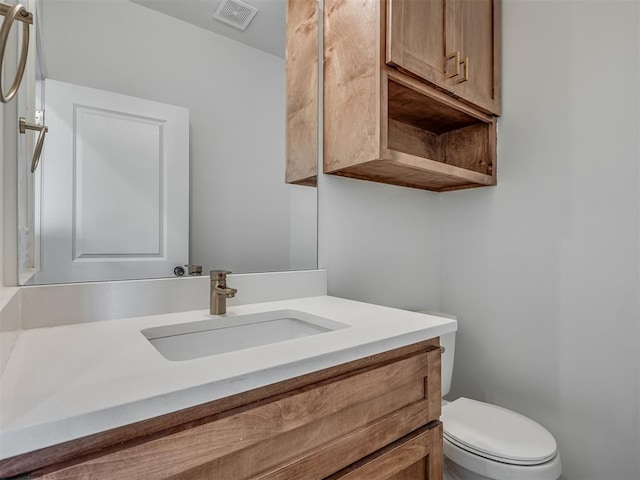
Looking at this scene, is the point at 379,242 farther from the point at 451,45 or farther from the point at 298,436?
the point at 298,436

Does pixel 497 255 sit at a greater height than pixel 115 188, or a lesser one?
lesser

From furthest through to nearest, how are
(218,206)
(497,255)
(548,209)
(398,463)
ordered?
(497,255) < (548,209) < (218,206) < (398,463)

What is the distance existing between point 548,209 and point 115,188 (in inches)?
60.2

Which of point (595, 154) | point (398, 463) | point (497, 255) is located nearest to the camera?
point (398, 463)

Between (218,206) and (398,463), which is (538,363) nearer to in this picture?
(398,463)

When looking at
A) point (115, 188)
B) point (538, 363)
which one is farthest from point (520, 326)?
point (115, 188)

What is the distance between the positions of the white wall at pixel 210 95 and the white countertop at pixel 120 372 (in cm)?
39

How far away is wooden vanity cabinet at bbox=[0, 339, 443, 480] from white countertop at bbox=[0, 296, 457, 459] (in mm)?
31

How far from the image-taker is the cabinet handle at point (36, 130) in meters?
0.77

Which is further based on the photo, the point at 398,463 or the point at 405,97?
the point at 405,97

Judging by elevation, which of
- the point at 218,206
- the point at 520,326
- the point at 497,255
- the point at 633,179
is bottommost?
the point at 520,326

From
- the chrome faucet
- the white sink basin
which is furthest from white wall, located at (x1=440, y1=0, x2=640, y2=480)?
the chrome faucet

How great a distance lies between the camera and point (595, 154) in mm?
1244

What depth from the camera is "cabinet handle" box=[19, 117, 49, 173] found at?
0.77m
